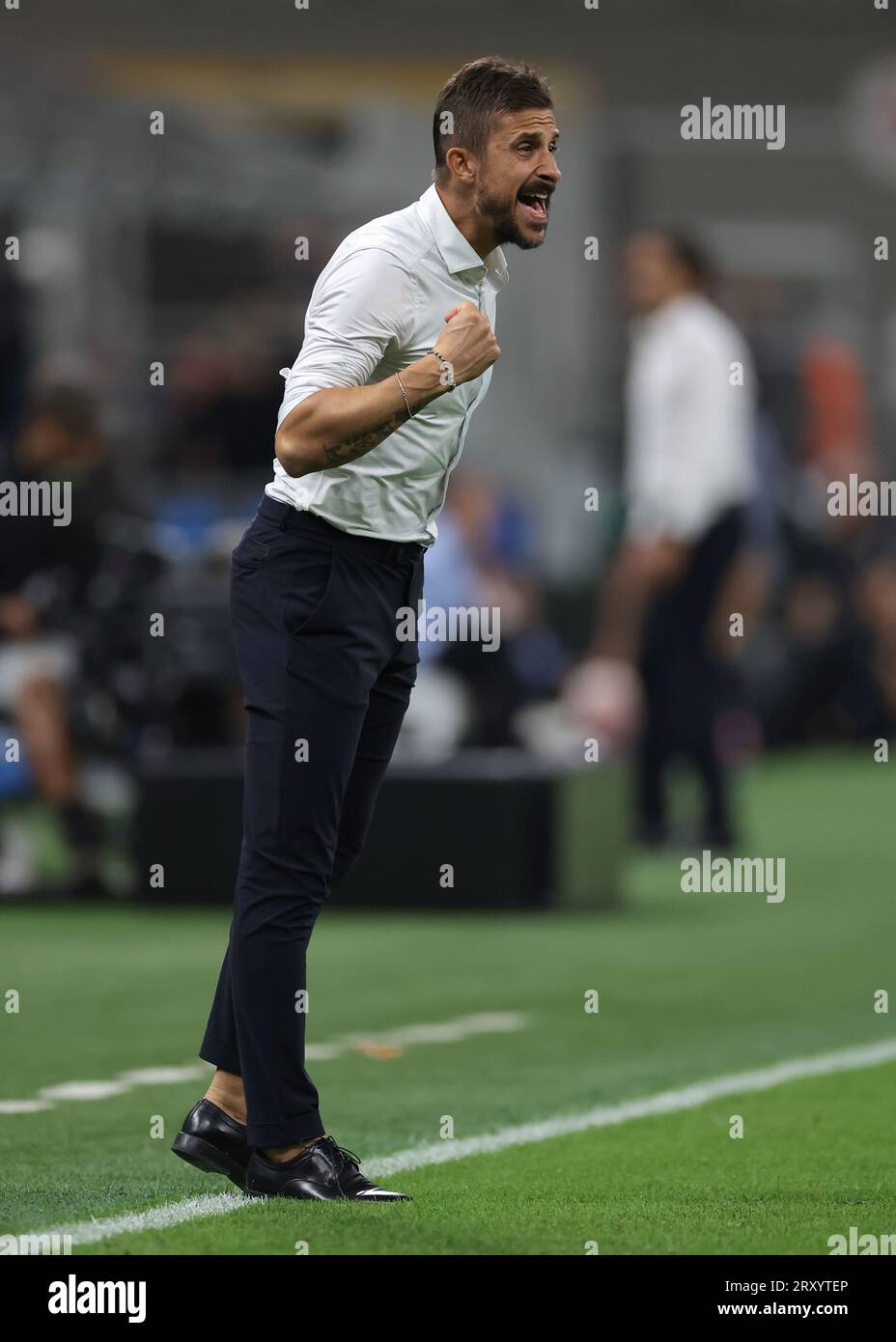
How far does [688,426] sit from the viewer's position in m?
12.4

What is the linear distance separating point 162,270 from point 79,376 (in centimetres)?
559

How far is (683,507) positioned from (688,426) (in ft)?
1.57

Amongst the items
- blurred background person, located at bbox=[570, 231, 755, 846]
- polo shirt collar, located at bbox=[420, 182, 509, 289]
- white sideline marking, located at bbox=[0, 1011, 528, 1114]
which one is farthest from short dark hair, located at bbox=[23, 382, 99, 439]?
polo shirt collar, located at bbox=[420, 182, 509, 289]

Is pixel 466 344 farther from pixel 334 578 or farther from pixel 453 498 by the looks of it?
pixel 453 498

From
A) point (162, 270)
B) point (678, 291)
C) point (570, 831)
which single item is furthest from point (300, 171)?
point (570, 831)

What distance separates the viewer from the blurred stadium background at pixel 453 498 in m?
9.22

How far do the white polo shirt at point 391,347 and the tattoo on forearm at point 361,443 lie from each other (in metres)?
0.05

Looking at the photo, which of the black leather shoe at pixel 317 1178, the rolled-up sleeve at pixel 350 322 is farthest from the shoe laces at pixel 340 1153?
the rolled-up sleeve at pixel 350 322

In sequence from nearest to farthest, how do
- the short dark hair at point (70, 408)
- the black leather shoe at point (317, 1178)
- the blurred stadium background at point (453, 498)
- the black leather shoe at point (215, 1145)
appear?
the black leather shoe at point (317, 1178) < the black leather shoe at point (215, 1145) < the blurred stadium background at point (453, 498) < the short dark hair at point (70, 408)

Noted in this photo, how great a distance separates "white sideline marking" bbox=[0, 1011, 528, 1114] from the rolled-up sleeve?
→ 2103mm

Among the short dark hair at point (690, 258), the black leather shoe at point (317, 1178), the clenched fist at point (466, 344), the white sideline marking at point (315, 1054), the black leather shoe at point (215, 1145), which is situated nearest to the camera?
the clenched fist at point (466, 344)

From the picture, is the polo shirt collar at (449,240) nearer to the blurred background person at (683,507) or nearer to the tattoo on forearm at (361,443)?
the tattoo on forearm at (361,443)

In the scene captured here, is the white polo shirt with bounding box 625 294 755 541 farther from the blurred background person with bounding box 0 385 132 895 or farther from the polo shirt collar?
the polo shirt collar

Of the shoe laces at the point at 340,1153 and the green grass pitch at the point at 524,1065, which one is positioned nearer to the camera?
the green grass pitch at the point at 524,1065
